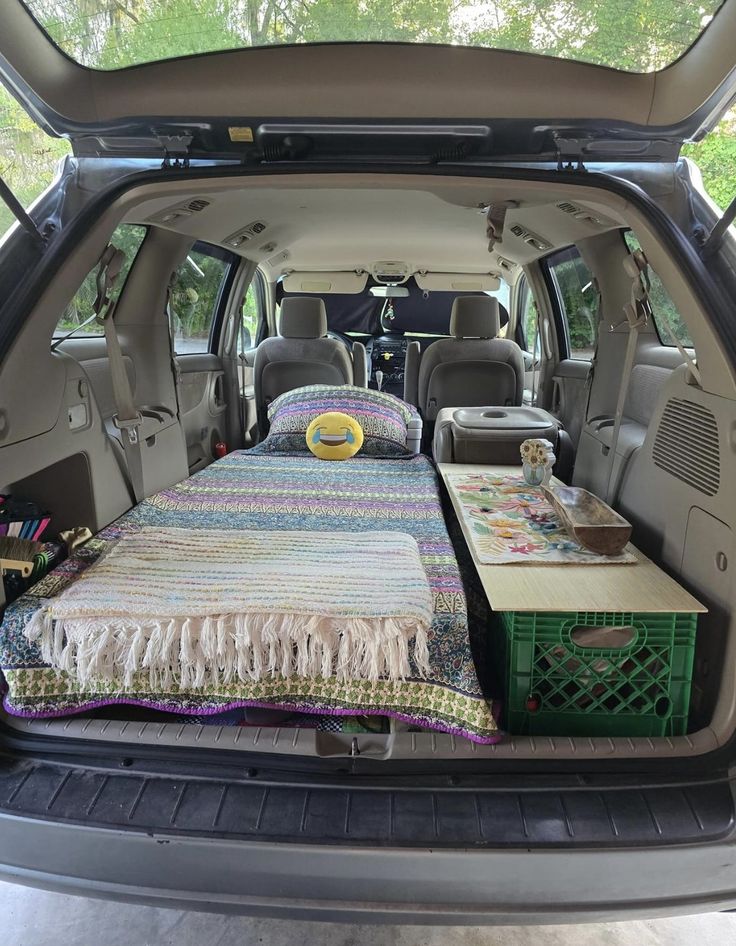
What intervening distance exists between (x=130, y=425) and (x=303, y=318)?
2.03 metres

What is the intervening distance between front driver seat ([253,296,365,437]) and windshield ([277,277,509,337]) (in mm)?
1113

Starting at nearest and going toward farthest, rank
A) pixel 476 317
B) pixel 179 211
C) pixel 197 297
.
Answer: pixel 179 211 → pixel 197 297 → pixel 476 317

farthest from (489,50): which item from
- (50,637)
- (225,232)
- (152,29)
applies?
(225,232)

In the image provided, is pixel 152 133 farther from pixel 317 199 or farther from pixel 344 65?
pixel 317 199

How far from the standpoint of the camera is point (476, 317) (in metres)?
3.90

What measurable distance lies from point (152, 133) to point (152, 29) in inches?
10.0

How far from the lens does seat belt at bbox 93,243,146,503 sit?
191 cm

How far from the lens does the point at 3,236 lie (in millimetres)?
1556

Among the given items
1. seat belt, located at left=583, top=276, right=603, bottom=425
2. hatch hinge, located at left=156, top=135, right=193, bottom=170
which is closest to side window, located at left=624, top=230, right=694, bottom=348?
seat belt, located at left=583, top=276, right=603, bottom=425

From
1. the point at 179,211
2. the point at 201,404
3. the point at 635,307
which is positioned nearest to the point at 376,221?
the point at 179,211

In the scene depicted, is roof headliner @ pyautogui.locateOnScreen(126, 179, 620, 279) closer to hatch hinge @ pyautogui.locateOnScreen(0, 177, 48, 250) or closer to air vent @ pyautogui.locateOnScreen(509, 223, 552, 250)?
air vent @ pyautogui.locateOnScreen(509, 223, 552, 250)

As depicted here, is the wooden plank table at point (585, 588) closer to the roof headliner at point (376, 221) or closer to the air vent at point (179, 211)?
the roof headliner at point (376, 221)

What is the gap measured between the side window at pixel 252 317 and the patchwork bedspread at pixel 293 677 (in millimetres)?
2107

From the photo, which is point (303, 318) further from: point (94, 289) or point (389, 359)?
point (94, 289)
